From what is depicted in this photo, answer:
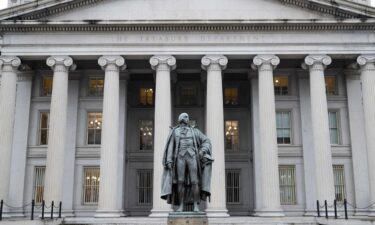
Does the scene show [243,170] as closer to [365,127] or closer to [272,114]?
[272,114]

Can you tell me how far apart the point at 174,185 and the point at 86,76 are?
21.8 metres

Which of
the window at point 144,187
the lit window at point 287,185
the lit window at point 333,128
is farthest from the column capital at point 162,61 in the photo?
the lit window at point 333,128

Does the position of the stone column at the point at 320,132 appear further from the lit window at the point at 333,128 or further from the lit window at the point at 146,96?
the lit window at the point at 146,96

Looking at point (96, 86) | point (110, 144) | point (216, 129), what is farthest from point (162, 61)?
point (96, 86)

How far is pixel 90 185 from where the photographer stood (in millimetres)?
31703

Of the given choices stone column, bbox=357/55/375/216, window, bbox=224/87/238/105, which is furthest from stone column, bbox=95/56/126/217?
stone column, bbox=357/55/375/216

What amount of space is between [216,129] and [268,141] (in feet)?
10.3

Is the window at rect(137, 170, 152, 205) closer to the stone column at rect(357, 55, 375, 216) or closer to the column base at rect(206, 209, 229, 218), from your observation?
the column base at rect(206, 209, 229, 218)

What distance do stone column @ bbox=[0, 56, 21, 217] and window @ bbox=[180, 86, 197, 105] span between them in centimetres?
1189

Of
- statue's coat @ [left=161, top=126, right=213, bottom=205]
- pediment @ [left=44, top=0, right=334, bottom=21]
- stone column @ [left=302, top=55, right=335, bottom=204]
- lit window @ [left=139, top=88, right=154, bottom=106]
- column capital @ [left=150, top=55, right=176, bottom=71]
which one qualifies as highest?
pediment @ [left=44, top=0, right=334, bottom=21]

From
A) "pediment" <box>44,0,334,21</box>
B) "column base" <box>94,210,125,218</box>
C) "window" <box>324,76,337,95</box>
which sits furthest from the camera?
"window" <box>324,76,337,95</box>

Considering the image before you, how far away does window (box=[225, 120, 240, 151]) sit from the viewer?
34.6m

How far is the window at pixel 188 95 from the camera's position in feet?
116

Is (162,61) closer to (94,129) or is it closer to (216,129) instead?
(216,129)
